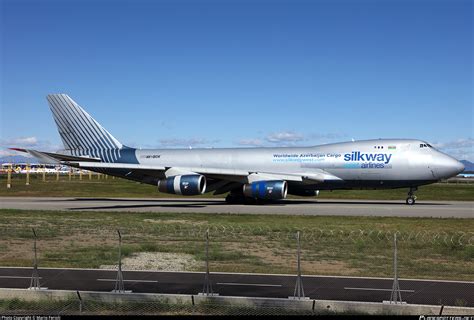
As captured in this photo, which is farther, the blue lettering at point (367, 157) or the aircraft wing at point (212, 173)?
the aircraft wing at point (212, 173)

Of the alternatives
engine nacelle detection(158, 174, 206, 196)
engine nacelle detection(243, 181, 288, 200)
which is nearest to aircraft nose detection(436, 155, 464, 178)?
engine nacelle detection(243, 181, 288, 200)

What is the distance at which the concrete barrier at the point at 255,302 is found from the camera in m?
12.8

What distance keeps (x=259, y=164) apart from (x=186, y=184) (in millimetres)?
7348

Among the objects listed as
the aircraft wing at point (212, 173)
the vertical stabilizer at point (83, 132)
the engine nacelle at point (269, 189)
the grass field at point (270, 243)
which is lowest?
the grass field at point (270, 243)

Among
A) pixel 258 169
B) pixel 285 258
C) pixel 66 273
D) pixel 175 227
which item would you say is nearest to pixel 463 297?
pixel 285 258

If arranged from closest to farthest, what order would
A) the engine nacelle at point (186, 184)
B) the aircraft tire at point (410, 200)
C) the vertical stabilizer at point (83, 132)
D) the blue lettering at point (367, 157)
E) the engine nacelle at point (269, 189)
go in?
1. the engine nacelle at point (269, 189)
2. the blue lettering at point (367, 157)
3. the engine nacelle at point (186, 184)
4. the aircraft tire at point (410, 200)
5. the vertical stabilizer at point (83, 132)

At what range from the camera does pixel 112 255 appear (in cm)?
2023

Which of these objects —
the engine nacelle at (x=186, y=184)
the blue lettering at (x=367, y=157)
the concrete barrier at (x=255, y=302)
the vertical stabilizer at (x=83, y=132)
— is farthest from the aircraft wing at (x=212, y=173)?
the concrete barrier at (x=255, y=302)

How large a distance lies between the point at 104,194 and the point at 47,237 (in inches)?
1644

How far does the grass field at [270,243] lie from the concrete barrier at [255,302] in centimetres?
430

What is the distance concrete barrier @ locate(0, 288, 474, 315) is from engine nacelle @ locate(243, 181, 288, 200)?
29.1 m

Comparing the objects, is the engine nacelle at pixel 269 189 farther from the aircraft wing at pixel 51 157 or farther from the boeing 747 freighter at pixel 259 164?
the aircraft wing at pixel 51 157

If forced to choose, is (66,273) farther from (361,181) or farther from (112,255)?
(361,181)

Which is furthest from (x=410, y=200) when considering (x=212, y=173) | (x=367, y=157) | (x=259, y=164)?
(x=212, y=173)
